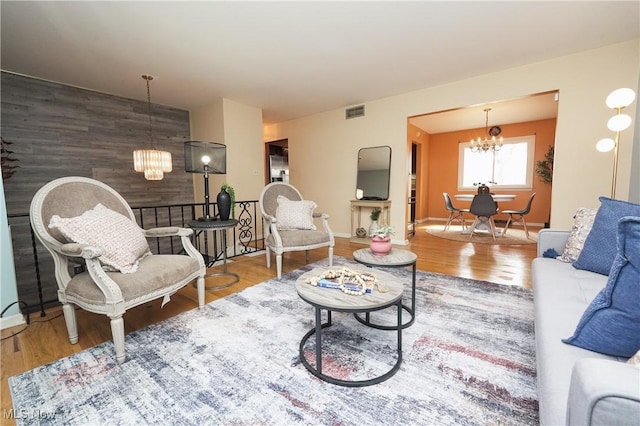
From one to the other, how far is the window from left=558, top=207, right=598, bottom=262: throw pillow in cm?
558

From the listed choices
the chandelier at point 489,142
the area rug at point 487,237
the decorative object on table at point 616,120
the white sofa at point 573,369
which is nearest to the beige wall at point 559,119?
the decorative object on table at point 616,120

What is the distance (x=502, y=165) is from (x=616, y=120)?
16.0 ft

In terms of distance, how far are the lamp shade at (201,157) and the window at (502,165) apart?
677 centimetres

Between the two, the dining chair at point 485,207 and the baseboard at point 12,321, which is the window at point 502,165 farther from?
the baseboard at point 12,321

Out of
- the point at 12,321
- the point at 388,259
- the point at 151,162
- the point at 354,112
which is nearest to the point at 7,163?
the point at 151,162

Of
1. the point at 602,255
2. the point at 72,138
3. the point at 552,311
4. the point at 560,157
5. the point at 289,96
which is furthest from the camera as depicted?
the point at 289,96

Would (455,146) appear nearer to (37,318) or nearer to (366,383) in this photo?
(366,383)

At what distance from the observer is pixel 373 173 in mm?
4754

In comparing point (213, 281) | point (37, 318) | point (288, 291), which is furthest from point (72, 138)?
point (288, 291)

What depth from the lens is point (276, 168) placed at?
7016 mm

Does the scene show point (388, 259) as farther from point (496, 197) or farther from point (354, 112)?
point (496, 197)

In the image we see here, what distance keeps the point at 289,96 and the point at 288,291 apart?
3212 mm

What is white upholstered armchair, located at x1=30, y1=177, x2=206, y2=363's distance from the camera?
1509 millimetres

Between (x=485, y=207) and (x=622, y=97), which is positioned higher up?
(x=622, y=97)
